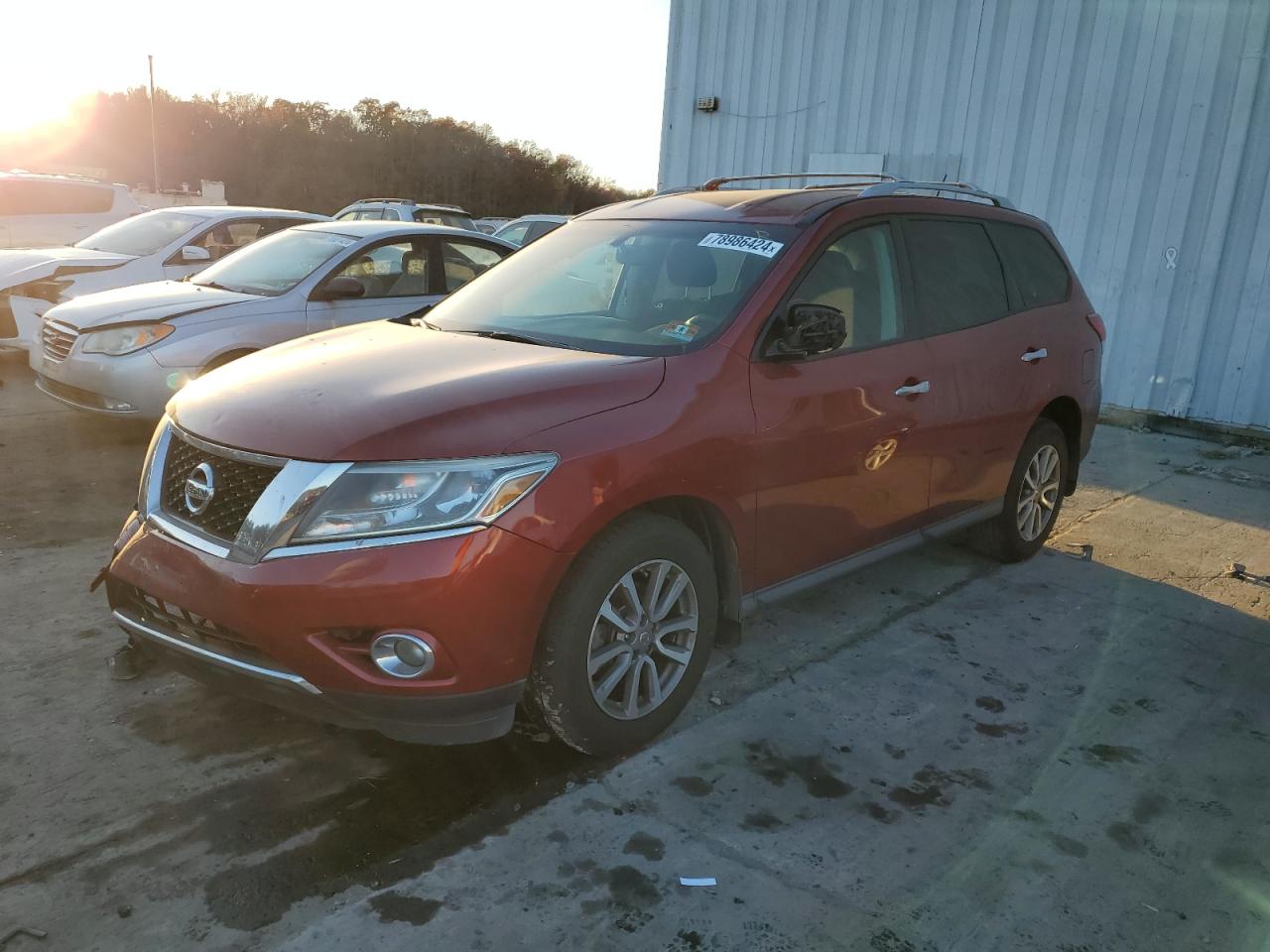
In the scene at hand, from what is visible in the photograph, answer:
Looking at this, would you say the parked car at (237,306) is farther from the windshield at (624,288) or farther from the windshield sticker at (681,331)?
the windshield sticker at (681,331)

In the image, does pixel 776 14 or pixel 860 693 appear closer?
pixel 860 693

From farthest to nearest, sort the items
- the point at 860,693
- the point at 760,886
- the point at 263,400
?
the point at 860,693
the point at 263,400
the point at 760,886

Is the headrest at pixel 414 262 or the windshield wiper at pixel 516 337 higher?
the windshield wiper at pixel 516 337

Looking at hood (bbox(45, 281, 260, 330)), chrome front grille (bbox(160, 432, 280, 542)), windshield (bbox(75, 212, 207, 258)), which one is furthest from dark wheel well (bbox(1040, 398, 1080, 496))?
windshield (bbox(75, 212, 207, 258))

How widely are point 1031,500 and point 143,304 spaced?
562 centimetres

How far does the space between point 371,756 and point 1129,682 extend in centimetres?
293

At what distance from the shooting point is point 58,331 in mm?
6309

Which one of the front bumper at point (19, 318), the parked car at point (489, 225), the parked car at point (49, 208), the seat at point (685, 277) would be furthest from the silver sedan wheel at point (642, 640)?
the parked car at point (489, 225)

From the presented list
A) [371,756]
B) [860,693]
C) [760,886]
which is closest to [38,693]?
[371,756]

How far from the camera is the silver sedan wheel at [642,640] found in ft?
9.48

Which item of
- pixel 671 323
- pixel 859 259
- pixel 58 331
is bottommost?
pixel 58 331

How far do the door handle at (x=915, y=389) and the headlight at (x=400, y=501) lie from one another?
6.36 feet

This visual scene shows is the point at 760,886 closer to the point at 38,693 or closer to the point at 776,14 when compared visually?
the point at 38,693

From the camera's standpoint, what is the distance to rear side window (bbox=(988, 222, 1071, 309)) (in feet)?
15.4
